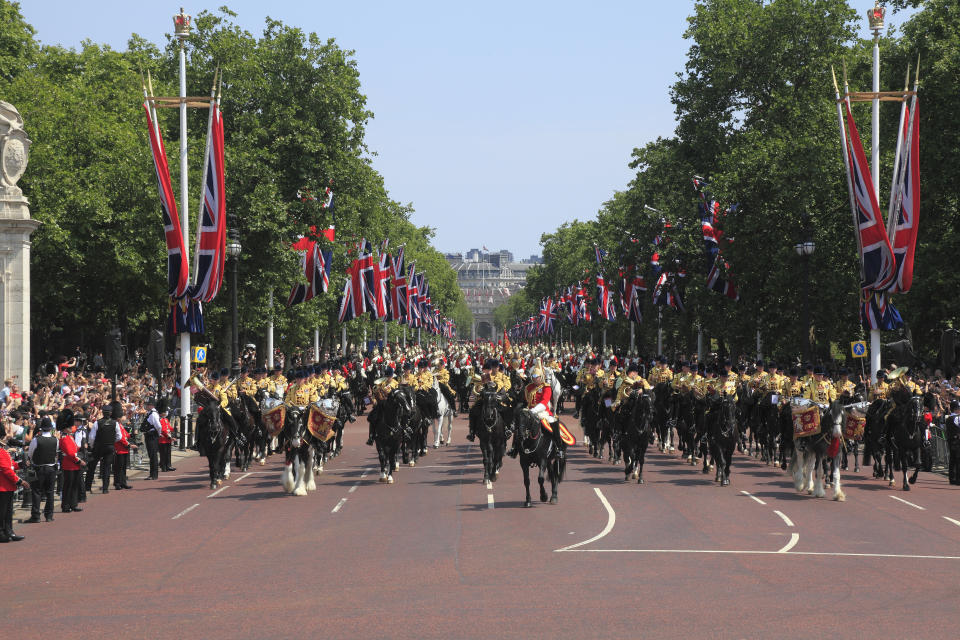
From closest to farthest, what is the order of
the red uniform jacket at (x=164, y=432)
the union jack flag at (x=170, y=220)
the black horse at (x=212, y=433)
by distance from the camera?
the black horse at (x=212, y=433) → the red uniform jacket at (x=164, y=432) → the union jack flag at (x=170, y=220)

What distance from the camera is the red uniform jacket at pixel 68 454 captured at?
19797 millimetres

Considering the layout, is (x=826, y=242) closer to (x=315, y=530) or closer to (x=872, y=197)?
(x=872, y=197)

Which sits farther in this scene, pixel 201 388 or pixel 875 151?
pixel 875 151

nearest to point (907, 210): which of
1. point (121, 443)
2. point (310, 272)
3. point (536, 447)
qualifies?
point (536, 447)

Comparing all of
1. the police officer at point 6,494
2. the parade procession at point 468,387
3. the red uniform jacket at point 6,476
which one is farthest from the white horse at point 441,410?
the red uniform jacket at point 6,476

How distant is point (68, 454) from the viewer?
19.8m

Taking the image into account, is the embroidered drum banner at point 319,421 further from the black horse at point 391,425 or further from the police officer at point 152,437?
the police officer at point 152,437

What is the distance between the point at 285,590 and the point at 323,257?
37328 mm

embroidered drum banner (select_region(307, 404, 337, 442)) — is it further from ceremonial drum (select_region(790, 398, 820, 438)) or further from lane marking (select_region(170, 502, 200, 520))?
ceremonial drum (select_region(790, 398, 820, 438))

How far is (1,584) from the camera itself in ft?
43.3

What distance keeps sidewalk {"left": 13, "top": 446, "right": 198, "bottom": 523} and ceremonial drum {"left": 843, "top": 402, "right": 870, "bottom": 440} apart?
14090mm

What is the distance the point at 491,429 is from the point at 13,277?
15.3 m

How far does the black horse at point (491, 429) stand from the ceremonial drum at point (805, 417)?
17.4ft

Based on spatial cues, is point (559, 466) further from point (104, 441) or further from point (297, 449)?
point (104, 441)
